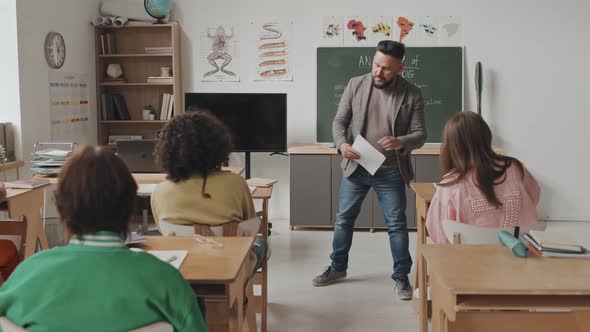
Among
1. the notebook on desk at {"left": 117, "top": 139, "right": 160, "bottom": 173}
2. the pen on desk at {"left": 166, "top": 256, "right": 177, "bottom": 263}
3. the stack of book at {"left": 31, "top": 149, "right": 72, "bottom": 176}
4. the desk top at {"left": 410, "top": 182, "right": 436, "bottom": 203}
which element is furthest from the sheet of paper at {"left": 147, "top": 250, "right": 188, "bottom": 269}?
the stack of book at {"left": 31, "top": 149, "right": 72, "bottom": 176}

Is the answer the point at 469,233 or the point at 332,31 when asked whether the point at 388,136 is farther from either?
the point at 332,31

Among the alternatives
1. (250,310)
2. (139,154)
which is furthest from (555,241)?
(139,154)

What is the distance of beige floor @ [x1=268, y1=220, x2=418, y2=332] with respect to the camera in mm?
3408

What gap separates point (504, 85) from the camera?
6012 millimetres

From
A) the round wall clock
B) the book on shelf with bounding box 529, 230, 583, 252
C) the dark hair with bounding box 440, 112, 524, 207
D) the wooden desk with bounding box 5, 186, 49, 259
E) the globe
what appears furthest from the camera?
the globe

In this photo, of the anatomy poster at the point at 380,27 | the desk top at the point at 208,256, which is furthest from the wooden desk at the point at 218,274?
the anatomy poster at the point at 380,27

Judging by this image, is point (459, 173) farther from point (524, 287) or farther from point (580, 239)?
point (580, 239)

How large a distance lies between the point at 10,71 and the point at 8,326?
3.71 m

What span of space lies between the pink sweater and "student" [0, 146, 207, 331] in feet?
4.85

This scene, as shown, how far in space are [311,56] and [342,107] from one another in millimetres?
2227

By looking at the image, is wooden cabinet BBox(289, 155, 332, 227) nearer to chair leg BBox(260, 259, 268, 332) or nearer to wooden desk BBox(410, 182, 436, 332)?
wooden desk BBox(410, 182, 436, 332)

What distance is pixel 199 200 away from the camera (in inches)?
96.4

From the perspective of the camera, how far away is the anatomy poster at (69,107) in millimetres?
5254

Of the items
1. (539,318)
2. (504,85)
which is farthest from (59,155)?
(504,85)
